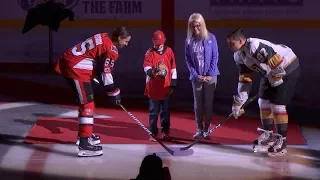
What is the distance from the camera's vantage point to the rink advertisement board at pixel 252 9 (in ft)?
37.4

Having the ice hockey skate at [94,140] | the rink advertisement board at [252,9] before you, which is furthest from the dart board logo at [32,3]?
the ice hockey skate at [94,140]

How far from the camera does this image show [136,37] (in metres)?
11.5

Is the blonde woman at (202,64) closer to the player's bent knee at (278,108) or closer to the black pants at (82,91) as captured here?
the player's bent knee at (278,108)

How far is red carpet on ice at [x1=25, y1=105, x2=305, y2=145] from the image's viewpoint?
606 centimetres

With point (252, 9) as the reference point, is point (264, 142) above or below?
below

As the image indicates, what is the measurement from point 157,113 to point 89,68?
36.4 inches

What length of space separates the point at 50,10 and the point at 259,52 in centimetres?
687

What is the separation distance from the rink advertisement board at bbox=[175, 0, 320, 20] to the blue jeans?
5635 millimetres

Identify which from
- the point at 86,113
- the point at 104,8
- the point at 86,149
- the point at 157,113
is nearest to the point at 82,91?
the point at 86,113

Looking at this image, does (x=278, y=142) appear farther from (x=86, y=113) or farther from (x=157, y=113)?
(x=86, y=113)

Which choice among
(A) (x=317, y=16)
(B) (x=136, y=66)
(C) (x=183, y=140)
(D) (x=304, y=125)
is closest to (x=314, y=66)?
(A) (x=317, y=16)

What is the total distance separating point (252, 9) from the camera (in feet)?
37.5

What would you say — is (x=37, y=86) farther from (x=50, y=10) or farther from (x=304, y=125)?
(x=304, y=125)

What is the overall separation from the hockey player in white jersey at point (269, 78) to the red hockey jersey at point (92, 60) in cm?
96
